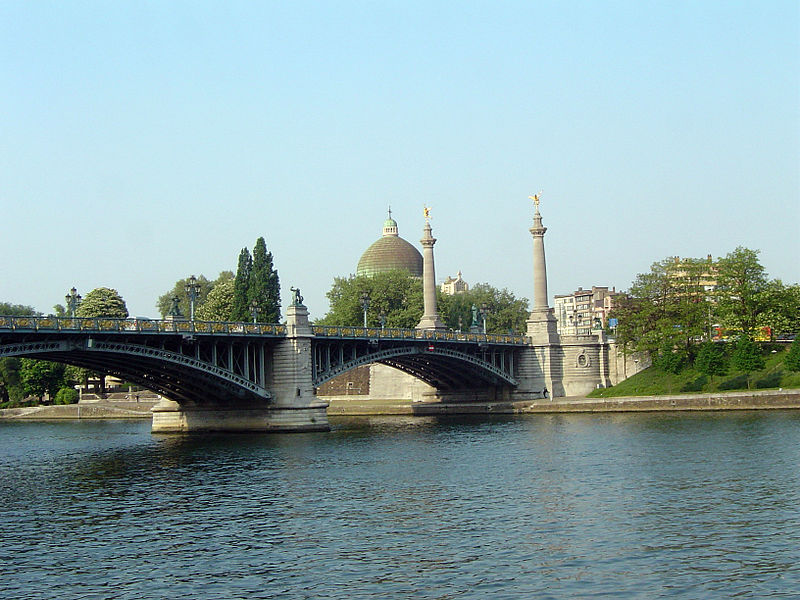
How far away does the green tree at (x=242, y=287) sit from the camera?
130250 mm

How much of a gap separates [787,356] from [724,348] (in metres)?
8.89

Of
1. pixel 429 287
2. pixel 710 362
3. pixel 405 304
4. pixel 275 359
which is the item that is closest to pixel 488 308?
pixel 405 304

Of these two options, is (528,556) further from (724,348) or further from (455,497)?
(724,348)

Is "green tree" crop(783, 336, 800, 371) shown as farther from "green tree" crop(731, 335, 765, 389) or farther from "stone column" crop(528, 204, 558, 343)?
"stone column" crop(528, 204, 558, 343)

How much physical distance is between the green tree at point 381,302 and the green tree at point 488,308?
5.50 m

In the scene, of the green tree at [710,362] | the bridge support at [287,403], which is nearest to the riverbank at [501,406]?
the green tree at [710,362]

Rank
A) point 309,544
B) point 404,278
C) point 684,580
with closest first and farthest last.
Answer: point 684,580, point 309,544, point 404,278

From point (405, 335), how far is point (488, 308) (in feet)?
209

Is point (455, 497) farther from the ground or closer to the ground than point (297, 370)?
closer to the ground

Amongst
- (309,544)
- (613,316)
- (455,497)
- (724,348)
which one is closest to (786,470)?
(455,497)

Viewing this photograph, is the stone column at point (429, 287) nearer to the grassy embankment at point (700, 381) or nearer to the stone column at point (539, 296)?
the stone column at point (539, 296)

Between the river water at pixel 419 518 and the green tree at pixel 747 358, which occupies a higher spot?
the green tree at pixel 747 358

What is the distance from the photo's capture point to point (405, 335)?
338 ft

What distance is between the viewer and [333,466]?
64.0 m
